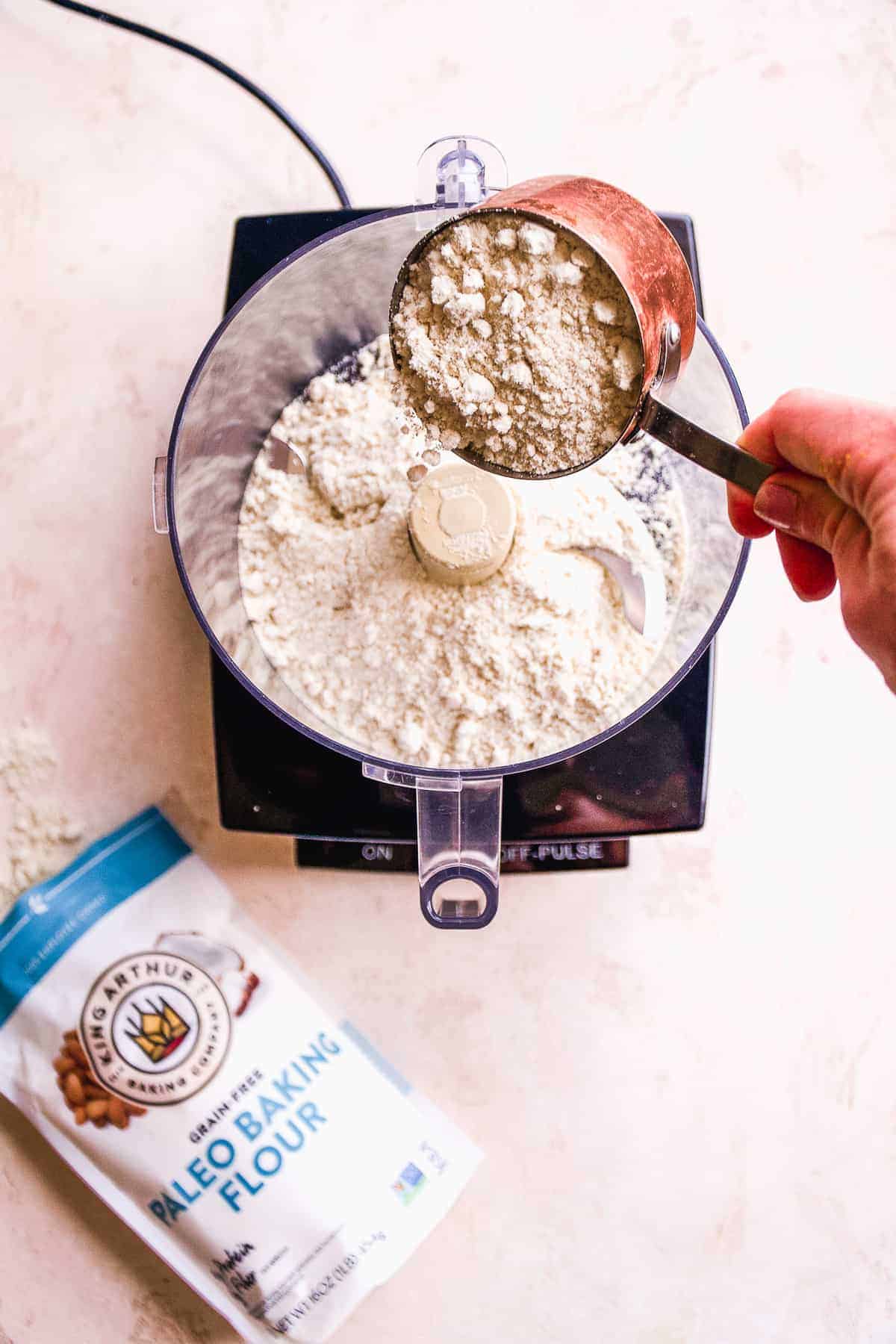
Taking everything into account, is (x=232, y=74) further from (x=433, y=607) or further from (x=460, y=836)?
(x=460, y=836)

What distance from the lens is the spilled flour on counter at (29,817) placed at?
68 cm

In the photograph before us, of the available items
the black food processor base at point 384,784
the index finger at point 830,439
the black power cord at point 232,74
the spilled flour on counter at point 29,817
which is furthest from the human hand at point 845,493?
the spilled flour on counter at point 29,817

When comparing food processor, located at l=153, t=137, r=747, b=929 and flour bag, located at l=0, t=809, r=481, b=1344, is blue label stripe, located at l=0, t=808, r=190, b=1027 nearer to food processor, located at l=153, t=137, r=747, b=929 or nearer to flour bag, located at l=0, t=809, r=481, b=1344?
flour bag, located at l=0, t=809, r=481, b=1344

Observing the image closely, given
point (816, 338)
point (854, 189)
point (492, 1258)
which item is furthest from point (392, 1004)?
point (854, 189)

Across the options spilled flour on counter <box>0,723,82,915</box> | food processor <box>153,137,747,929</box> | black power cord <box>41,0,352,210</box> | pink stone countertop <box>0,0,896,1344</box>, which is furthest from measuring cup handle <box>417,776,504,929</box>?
black power cord <box>41,0,352,210</box>

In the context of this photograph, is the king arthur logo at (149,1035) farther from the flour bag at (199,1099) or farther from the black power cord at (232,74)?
the black power cord at (232,74)

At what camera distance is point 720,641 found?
686 mm

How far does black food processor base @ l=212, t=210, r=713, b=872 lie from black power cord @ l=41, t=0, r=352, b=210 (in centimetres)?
12

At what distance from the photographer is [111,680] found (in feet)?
2.26

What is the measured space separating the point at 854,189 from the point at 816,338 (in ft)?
0.36

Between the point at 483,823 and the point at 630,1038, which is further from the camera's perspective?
the point at 630,1038

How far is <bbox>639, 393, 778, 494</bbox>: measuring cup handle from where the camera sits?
43 cm

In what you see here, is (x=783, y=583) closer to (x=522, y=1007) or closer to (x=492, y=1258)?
(x=522, y=1007)

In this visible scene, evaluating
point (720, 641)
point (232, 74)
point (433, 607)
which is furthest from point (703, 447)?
point (232, 74)
